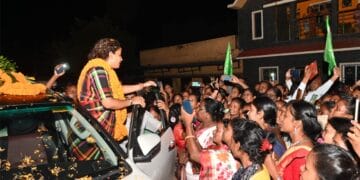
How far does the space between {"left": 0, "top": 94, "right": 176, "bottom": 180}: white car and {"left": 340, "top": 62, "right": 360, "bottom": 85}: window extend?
13315mm

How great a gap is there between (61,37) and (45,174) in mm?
42304

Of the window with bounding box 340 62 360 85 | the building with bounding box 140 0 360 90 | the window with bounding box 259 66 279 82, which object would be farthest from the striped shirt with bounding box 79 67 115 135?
the window with bounding box 259 66 279 82

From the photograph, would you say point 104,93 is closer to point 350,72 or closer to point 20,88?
point 20,88

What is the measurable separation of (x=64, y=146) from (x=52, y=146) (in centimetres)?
12

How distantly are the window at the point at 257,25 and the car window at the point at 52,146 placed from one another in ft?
56.7

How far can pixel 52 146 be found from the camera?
142 inches

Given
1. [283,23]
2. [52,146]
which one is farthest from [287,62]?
[52,146]

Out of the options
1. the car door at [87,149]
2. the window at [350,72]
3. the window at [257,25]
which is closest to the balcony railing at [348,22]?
the window at [350,72]

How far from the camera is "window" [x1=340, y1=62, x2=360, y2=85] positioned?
603 inches

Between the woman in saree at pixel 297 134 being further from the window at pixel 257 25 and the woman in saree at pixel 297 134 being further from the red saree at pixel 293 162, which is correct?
the window at pixel 257 25

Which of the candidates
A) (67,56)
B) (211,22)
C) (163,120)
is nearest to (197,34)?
(211,22)

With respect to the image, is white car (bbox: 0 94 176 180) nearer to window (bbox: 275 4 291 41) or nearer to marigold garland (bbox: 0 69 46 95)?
marigold garland (bbox: 0 69 46 95)

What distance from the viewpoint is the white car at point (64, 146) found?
9.77ft

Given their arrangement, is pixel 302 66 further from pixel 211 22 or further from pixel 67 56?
pixel 67 56
